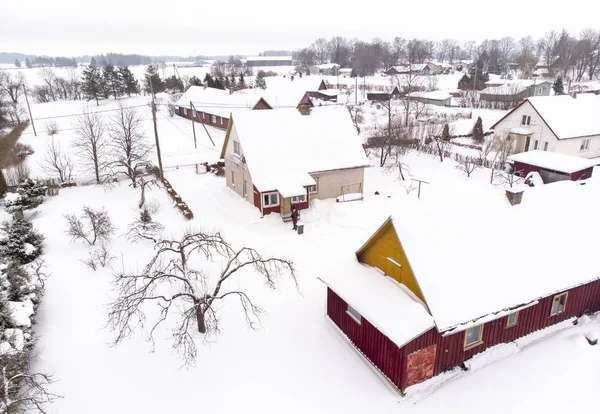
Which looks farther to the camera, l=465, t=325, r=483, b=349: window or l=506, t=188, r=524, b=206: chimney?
l=506, t=188, r=524, b=206: chimney

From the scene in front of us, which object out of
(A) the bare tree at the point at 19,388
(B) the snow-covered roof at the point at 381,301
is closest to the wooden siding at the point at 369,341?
(B) the snow-covered roof at the point at 381,301

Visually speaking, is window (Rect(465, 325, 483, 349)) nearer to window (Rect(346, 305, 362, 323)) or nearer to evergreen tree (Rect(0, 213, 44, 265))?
window (Rect(346, 305, 362, 323))

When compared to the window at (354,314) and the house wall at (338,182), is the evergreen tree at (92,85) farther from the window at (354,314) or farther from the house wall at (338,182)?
the window at (354,314)

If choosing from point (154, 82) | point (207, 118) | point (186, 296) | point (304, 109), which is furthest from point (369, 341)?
point (154, 82)

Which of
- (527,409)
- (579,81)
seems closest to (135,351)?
(527,409)

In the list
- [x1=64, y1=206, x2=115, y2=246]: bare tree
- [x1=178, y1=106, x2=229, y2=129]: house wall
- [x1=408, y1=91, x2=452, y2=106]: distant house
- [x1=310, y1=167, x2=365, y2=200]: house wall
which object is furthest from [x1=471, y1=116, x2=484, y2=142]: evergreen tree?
[x1=64, y1=206, x2=115, y2=246]: bare tree

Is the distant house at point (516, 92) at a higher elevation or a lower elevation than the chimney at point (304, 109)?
lower
